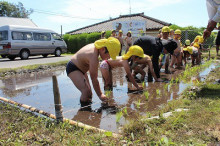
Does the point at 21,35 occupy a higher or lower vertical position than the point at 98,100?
higher

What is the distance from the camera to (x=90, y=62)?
12.6 ft

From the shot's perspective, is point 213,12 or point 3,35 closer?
point 213,12

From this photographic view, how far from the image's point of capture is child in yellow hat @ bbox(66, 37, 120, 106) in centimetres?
379

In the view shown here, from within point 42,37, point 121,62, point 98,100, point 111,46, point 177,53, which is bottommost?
point 98,100

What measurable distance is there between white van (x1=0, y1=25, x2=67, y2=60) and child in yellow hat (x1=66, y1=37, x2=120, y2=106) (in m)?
11.5

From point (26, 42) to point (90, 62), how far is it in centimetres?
1277

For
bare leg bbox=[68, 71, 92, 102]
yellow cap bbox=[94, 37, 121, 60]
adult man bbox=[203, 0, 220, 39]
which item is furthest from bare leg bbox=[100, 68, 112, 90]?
adult man bbox=[203, 0, 220, 39]

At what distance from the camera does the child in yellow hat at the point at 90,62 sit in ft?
12.4

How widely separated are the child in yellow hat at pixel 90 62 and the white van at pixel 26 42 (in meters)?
11.5

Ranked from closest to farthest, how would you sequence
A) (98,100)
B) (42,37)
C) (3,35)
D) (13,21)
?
(98,100), (3,35), (42,37), (13,21)

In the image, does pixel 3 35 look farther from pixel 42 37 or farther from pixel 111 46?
pixel 111 46

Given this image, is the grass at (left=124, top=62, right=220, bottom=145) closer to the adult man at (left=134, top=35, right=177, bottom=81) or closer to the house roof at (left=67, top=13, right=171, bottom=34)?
the adult man at (left=134, top=35, right=177, bottom=81)

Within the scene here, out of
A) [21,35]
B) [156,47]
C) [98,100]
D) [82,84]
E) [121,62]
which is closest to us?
[82,84]

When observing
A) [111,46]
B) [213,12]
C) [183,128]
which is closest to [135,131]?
[183,128]
